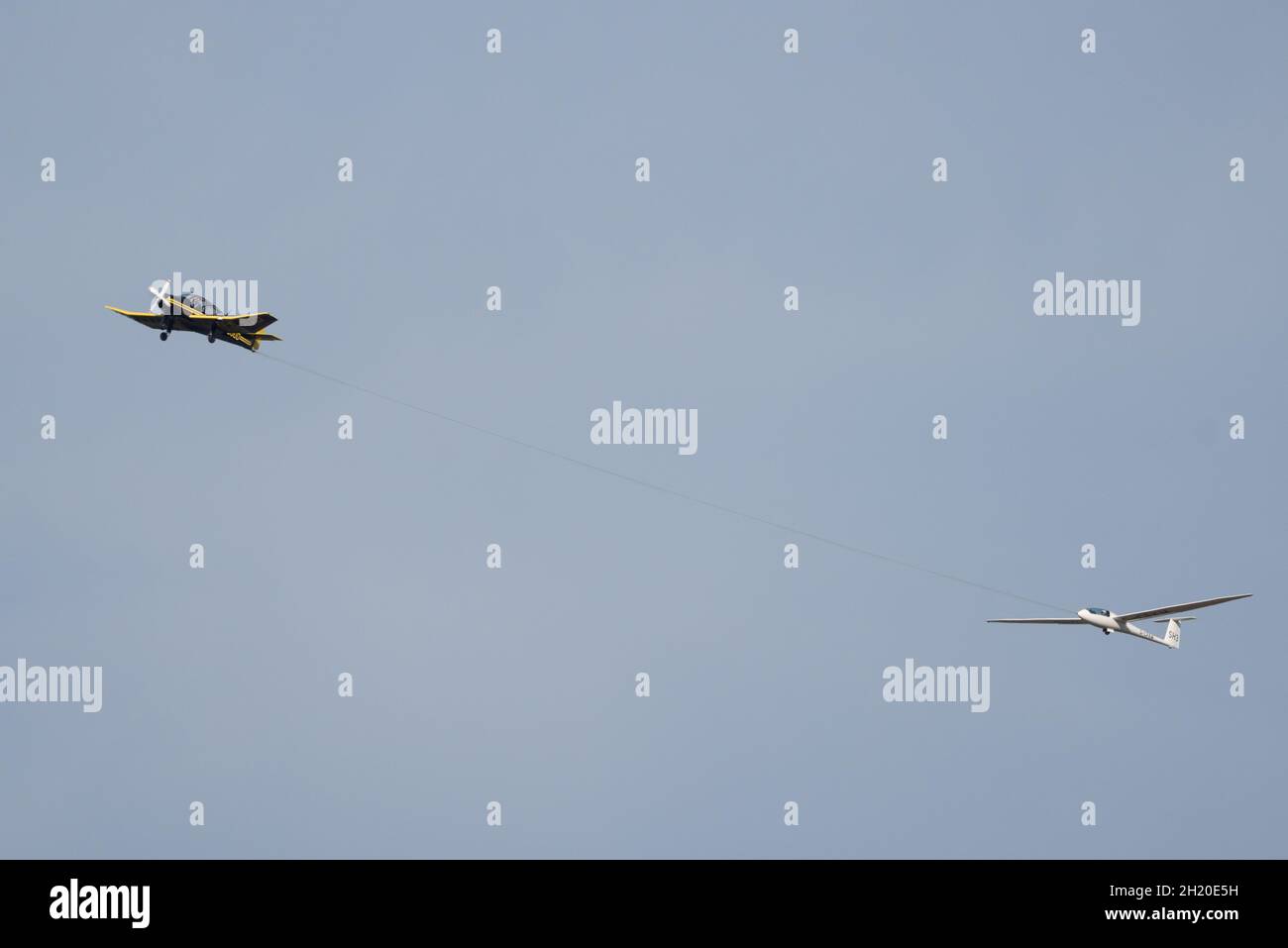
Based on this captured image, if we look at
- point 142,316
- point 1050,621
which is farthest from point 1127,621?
point 142,316

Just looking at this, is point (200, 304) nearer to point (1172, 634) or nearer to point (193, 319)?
point (193, 319)

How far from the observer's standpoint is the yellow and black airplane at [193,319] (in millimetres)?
112312

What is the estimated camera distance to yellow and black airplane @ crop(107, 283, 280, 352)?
368 ft

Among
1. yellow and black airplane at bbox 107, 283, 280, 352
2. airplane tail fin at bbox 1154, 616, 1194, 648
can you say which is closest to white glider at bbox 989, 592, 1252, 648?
airplane tail fin at bbox 1154, 616, 1194, 648

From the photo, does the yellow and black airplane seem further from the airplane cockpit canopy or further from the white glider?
the white glider

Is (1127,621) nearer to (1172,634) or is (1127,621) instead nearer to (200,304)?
(1172,634)

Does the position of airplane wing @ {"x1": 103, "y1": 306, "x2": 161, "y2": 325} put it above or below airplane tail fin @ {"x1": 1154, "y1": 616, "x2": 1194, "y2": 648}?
above

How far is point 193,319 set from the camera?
113 m

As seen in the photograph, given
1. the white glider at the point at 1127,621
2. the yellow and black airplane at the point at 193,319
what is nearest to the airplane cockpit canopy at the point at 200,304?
the yellow and black airplane at the point at 193,319
